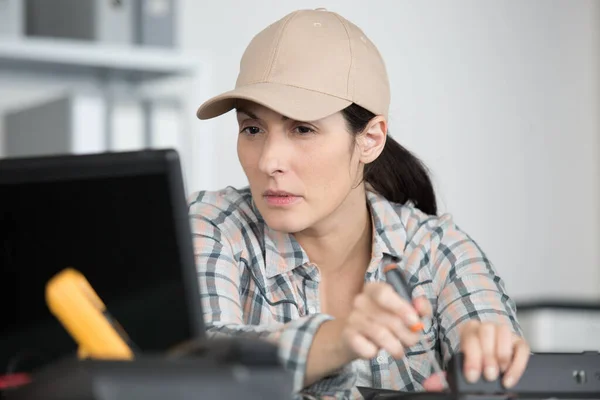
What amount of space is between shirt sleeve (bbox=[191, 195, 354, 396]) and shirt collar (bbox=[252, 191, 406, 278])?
65mm

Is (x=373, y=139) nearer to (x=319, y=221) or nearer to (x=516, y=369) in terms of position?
(x=319, y=221)

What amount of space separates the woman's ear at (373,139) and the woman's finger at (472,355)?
614 mm

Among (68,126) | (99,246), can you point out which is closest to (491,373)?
(99,246)

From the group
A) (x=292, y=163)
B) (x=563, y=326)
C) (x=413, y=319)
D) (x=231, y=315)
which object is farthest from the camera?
(x=563, y=326)

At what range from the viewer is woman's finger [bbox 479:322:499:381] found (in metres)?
0.91

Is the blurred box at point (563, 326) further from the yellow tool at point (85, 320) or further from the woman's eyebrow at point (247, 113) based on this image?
the yellow tool at point (85, 320)

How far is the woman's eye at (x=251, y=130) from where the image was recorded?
1484 mm

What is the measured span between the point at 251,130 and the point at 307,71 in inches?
5.7

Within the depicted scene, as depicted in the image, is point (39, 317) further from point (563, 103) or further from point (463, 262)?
point (563, 103)

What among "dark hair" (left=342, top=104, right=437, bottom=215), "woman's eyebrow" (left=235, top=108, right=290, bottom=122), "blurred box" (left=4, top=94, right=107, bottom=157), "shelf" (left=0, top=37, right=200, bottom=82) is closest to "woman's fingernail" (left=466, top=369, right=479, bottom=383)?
"woman's eyebrow" (left=235, top=108, right=290, bottom=122)

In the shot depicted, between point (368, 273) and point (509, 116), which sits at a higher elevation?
point (509, 116)

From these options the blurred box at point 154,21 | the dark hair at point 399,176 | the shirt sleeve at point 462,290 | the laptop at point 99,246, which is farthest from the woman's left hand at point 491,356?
the blurred box at point 154,21

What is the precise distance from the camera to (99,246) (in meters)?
0.78

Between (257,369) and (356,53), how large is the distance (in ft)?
2.97
